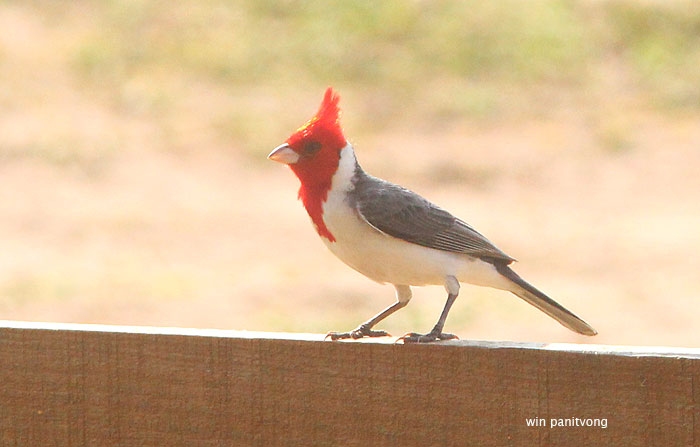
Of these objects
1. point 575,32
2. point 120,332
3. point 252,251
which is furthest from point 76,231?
point 120,332

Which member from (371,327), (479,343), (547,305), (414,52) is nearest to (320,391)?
(479,343)

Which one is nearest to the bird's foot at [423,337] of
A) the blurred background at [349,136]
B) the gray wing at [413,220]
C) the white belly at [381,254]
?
the white belly at [381,254]

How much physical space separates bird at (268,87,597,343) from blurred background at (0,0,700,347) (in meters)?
6.01

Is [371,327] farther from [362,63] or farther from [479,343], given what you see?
[362,63]

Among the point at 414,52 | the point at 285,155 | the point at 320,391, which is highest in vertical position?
the point at 414,52

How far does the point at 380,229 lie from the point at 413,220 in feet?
0.50

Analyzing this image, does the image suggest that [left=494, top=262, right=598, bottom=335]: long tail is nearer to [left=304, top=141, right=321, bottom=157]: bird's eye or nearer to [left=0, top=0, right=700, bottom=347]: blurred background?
[left=304, top=141, right=321, bottom=157]: bird's eye

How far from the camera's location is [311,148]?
319cm

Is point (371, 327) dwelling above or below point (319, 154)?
below

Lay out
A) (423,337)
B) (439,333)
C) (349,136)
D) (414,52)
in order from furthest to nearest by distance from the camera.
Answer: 1. (414,52)
2. (349,136)
3. (439,333)
4. (423,337)

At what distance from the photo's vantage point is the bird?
312 centimetres

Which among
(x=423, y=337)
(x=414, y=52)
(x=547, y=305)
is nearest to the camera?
(x=423, y=337)

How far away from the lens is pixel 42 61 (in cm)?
1706

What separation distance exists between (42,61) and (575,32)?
756 cm
